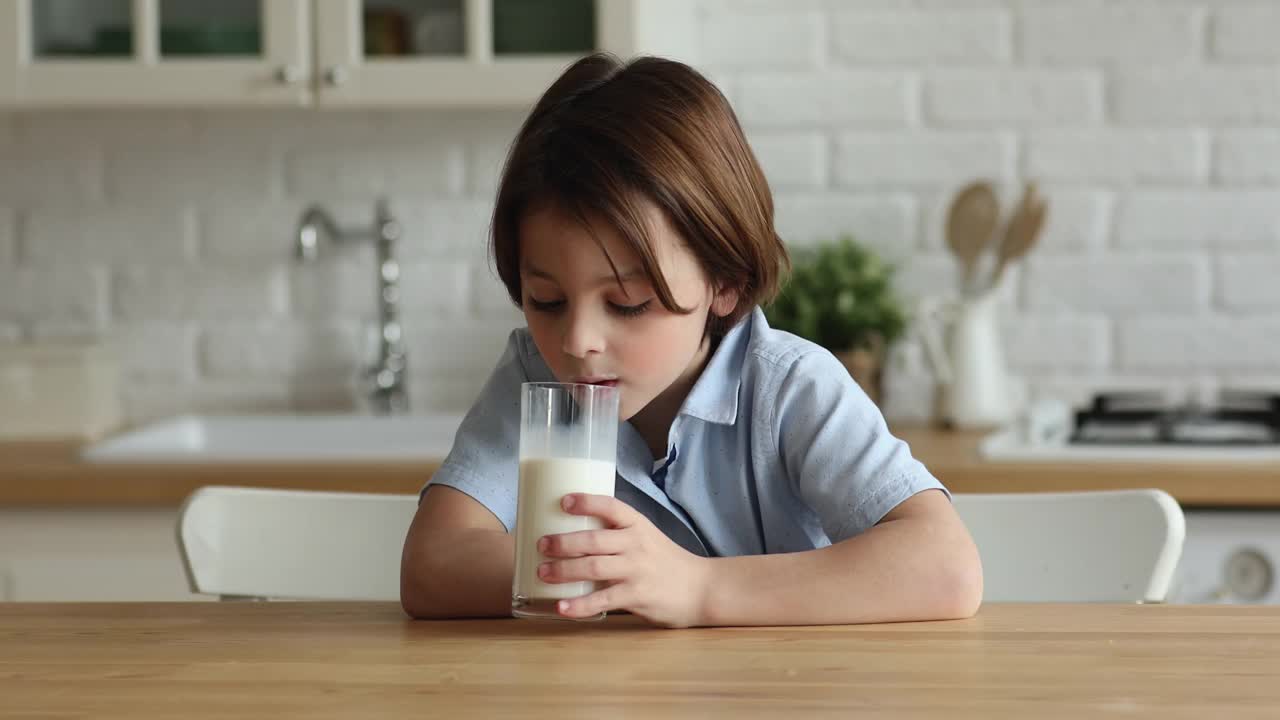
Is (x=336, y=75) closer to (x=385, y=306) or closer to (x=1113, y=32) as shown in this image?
(x=385, y=306)

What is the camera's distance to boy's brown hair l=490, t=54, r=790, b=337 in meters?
1.08

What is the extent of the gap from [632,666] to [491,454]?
388 mm

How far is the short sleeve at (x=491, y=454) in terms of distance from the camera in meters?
1.18

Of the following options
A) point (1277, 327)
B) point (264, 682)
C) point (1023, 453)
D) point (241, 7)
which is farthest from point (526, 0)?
point (264, 682)

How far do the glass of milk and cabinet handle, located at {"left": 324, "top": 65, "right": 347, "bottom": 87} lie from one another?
1394 millimetres

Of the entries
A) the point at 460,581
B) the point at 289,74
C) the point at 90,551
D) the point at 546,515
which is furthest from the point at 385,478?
the point at 546,515

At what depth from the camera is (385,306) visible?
2.55 meters

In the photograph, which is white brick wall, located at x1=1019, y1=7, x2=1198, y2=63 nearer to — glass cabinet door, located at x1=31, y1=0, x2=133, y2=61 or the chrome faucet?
the chrome faucet

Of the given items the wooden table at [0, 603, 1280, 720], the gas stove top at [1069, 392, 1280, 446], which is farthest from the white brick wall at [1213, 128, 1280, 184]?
the wooden table at [0, 603, 1280, 720]

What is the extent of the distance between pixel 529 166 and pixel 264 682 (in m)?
0.46

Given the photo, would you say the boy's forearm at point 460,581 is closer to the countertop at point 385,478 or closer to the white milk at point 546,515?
the white milk at point 546,515

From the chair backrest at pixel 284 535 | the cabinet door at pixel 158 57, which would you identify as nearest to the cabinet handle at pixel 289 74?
the cabinet door at pixel 158 57

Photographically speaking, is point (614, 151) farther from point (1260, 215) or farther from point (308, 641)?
point (1260, 215)

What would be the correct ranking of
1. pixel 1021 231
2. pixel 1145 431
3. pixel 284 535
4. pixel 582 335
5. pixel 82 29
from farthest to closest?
pixel 1021 231
pixel 82 29
pixel 1145 431
pixel 284 535
pixel 582 335
